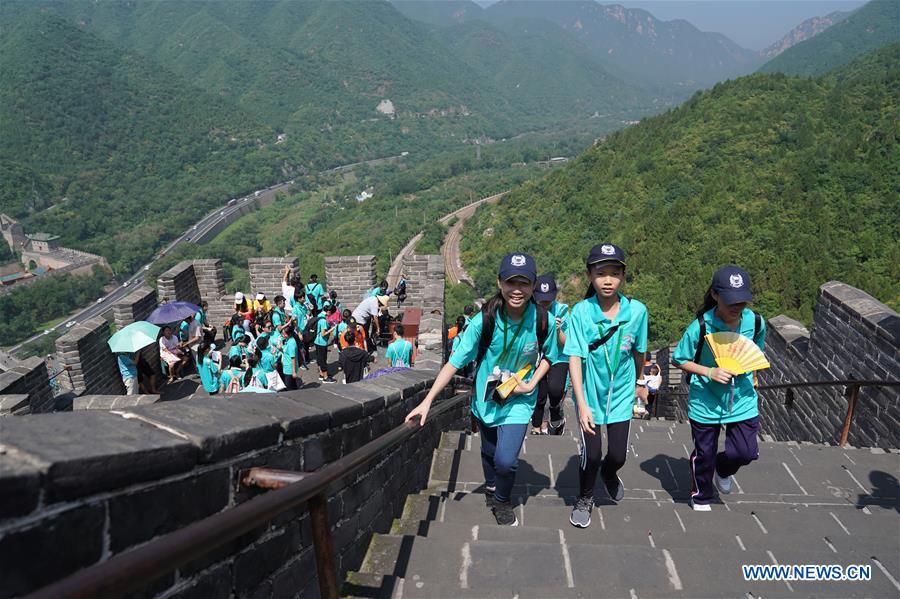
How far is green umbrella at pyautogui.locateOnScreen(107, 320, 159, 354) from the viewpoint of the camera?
347 inches

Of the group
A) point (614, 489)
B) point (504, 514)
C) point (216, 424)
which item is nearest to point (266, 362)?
point (504, 514)

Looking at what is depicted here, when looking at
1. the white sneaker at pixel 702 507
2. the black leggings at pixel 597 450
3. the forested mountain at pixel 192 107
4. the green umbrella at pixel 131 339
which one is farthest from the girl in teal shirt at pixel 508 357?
the forested mountain at pixel 192 107

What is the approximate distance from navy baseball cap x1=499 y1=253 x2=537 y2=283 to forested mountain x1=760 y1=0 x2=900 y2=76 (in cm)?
9589

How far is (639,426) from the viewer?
624cm

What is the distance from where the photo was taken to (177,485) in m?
1.72

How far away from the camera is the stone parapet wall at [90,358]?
8.29 m

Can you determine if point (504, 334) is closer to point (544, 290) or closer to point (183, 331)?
point (544, 290)

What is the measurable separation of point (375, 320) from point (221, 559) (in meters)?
8.97

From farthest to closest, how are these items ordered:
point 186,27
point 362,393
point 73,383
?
point 186,27
point 73,383
point 362,393

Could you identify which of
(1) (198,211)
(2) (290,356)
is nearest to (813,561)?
(2) (290,356)

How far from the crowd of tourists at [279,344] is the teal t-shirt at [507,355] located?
4.39 meters

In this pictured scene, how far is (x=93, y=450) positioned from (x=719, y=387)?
11.3ft

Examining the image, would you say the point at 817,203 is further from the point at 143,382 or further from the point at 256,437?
the point at 256,437

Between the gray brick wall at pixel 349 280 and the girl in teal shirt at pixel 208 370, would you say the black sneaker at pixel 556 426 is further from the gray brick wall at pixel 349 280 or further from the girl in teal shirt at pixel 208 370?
the gray brick wall at pixel 349 280
